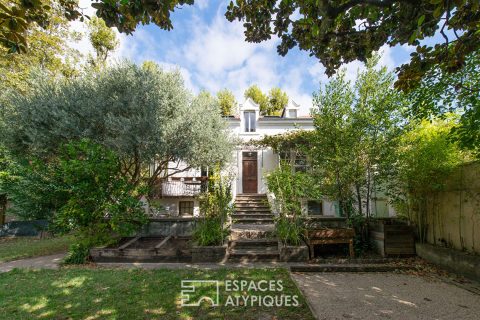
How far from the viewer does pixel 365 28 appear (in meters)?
3.43

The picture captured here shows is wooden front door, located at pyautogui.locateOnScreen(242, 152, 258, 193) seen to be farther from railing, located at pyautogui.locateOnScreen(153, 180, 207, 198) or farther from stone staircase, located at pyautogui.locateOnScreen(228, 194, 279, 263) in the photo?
stone staircase, located at pyautogui.locateOnScreen(228, 194, 279, 263)

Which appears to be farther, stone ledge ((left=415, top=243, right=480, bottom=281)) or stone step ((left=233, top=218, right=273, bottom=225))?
stone step ((left=233, top=218, right=273, bottom=225))

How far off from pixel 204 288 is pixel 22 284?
339 centimetres

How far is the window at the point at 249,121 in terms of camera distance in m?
14.8

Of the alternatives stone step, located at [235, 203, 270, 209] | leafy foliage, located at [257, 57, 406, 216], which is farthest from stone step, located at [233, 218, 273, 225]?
leafy foliage, located at [257, 57, 406, 216]

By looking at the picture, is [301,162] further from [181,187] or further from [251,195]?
[181,187]

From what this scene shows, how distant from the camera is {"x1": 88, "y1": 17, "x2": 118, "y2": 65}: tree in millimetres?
14261

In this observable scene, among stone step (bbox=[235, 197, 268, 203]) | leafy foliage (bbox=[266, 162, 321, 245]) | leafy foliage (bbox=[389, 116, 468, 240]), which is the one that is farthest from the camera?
stone step (bbox=[235, 197, 268, 203])

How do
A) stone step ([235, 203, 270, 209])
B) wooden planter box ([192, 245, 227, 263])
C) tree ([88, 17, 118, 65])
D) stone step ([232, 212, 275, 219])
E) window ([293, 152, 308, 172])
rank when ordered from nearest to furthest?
wooden planter box ([192, 245, 227, 263]) < window ([293, 152, 308, 172]) < stone step ([232, 212, 275, 219]) < stone step ([235, 203, 270, 209]) < tree ([88, 17, 118, 65])

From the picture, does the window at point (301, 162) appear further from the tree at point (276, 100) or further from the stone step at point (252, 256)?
the tree at point (276, 100)

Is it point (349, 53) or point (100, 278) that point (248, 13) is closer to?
point (349, 53)

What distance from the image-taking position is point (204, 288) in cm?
411

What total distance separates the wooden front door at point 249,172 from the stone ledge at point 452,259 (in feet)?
29.8

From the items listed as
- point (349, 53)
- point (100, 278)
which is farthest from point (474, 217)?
point (100, 278)
